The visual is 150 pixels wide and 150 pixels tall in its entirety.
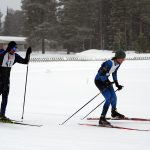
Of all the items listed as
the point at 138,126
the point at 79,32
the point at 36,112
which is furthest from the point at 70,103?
the point at 79,32

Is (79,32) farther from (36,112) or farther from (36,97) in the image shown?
(36,112)

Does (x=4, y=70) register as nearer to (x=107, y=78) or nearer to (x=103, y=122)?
(x=107, y=78)

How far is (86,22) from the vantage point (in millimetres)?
61062

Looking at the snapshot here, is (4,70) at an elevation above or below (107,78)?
above

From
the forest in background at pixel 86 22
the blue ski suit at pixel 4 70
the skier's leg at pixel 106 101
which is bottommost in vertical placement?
the skier's leg at pixel 106 101

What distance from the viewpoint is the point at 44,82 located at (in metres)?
20.0

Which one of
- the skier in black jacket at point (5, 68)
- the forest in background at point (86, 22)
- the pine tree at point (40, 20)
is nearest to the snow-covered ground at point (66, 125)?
the skier in black jacket at point (5, 68)

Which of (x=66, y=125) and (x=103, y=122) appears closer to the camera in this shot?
(x=103, y=122)

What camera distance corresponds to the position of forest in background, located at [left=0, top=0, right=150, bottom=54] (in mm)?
56375

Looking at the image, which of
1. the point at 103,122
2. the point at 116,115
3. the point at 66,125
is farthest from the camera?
the point at 116,115

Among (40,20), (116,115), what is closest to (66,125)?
(116,115)

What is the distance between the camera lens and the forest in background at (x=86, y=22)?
5638 cm

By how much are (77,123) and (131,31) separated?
172 ft

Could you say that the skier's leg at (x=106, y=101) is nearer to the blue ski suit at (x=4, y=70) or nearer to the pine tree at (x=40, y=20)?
the blue ski suit at (x=4, y=70)
